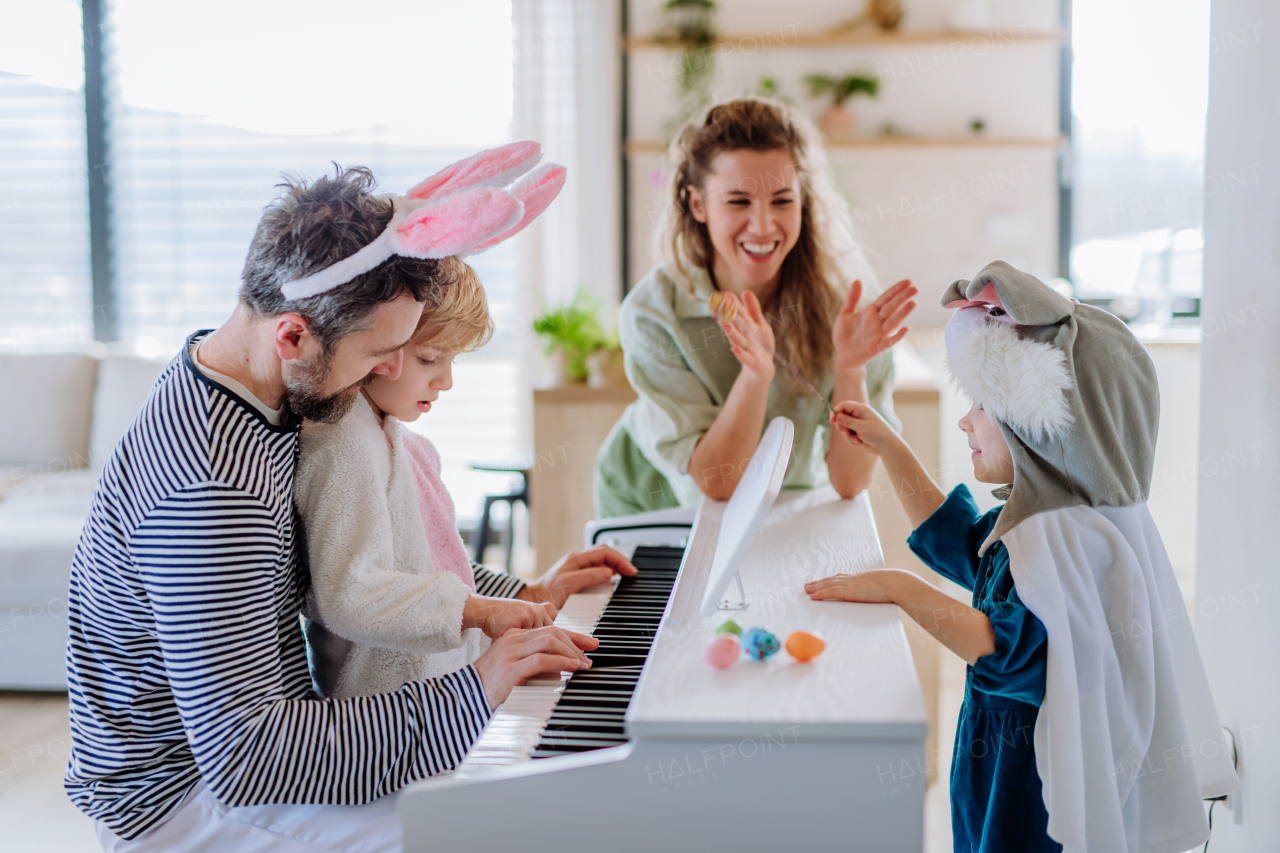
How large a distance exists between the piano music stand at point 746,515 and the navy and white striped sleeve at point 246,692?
311mm

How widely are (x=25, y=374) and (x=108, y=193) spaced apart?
50.3 inches

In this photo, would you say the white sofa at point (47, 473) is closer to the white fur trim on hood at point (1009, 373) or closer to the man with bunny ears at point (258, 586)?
the man with bunny ears at point (258, 586)

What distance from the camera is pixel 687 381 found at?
1766 millimetres

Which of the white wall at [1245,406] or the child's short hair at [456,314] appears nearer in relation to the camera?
the child's short hair at [456,314]

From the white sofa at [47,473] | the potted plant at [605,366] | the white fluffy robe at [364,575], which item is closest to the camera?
the white fluffy robe at [364,575]

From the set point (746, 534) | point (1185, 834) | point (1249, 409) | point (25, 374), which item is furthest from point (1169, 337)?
point (25, 374)

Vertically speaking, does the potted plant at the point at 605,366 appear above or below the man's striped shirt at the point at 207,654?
above

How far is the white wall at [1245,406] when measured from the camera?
4.50 ft

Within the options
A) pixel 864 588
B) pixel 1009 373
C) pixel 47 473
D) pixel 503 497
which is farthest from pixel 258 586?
pixel 47 473

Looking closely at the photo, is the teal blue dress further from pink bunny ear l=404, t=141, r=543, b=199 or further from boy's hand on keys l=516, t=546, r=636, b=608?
pink bunny ear l=404, t=141, r=543, b=199

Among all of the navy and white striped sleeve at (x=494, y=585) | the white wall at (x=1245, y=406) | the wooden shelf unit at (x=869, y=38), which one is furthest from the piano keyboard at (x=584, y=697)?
the wooden shelf unit at (x=869, y=38)

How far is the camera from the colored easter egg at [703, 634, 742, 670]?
0.95 m

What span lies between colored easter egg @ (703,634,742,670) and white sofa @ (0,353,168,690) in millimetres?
2462

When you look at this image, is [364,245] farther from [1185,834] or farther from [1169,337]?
[1169,337]
